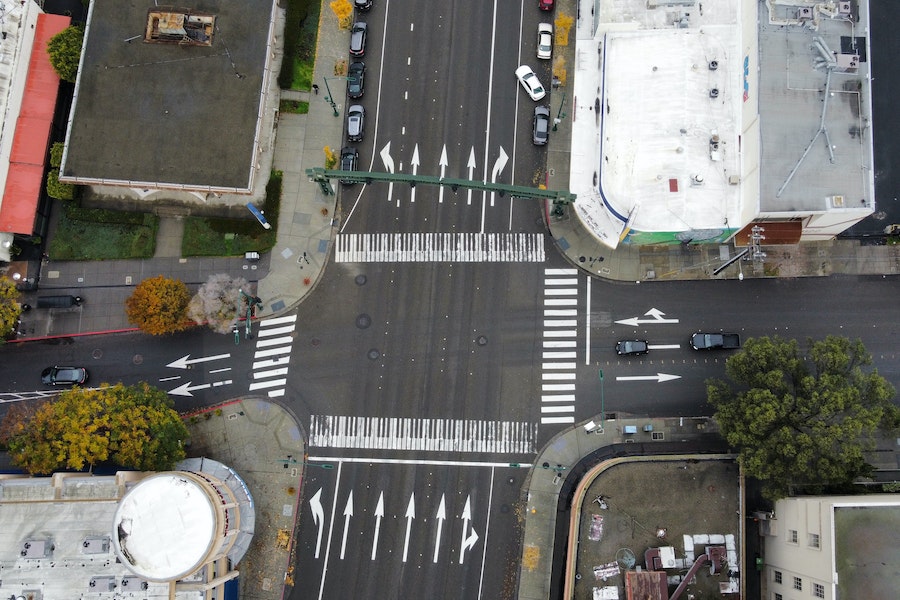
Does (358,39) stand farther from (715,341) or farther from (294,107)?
(715,341)

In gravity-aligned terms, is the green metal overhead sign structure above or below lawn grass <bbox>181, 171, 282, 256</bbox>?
above

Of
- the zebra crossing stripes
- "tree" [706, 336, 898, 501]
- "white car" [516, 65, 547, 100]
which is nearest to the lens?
"tree" [706, 336, 898, 501]

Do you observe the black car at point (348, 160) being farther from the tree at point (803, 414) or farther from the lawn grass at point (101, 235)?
the tree at point (803, 414)

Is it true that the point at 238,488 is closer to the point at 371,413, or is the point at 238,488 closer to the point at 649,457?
the point at 371,413

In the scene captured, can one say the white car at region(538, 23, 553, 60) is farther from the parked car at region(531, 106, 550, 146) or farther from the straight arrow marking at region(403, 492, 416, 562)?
the straight arrow marking at region(403, 492, 416, 562)

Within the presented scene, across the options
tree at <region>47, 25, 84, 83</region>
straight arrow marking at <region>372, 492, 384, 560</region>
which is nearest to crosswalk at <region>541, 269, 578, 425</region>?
straight arrow marking at <region>372, 492, 384, 560</region>

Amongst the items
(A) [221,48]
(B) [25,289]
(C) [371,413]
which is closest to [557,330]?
(C) [371,413]
